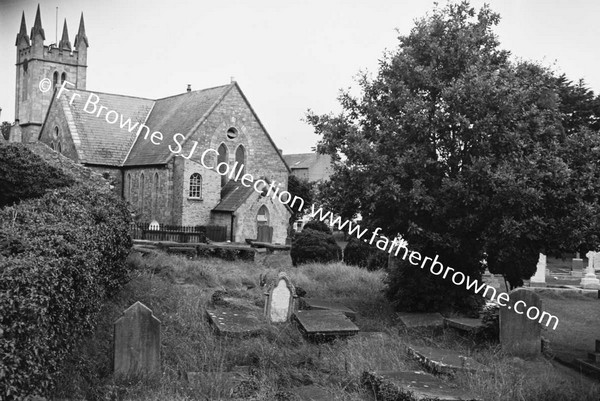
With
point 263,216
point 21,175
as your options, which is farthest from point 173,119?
point 21,175

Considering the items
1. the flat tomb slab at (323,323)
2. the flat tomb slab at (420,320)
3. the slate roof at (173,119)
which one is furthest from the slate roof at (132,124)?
the flat tomb slab at (323,323)

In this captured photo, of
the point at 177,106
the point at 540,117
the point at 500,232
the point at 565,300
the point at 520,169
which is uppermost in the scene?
the point at 177,106

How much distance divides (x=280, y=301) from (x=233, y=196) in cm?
2360

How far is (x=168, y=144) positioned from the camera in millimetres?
35156

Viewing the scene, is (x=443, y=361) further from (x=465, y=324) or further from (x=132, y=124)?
(x=132, y=124)

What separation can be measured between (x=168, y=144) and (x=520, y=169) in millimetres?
26007

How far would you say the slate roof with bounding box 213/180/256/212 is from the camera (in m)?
34.1

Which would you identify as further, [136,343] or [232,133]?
[232,133]

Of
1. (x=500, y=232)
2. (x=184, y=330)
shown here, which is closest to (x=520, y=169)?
(x=500, y=232)

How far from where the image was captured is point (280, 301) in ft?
38.5

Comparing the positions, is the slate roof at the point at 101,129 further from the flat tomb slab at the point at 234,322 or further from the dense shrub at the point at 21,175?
the flat tomb slab at the point at 234,322

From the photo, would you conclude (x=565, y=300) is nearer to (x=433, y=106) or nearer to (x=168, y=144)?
(x=433, y=106)

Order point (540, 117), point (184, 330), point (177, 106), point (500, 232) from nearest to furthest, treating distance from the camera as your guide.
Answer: point (184, 330) < point (500, 232) < point (540, 117) < point (177, 106)

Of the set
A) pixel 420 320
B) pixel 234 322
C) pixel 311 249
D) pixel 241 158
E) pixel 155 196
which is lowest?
pixel 420 320
